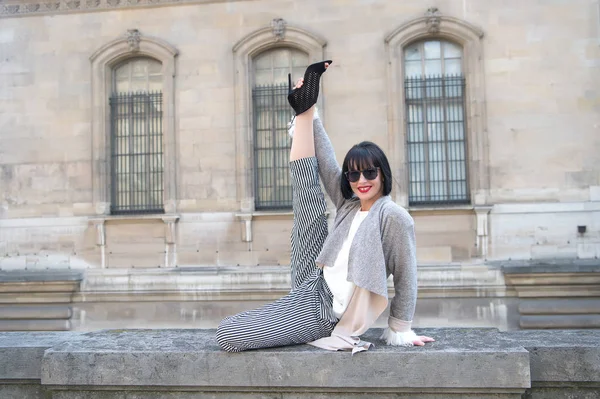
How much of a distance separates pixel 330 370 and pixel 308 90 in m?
1.64

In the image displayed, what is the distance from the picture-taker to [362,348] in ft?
10.6

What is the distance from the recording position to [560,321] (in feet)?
36.8

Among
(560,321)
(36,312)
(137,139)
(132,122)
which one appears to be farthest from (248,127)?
(560,321)

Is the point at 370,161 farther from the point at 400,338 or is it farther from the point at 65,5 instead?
the point at 65,5

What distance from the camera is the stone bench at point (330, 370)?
314 cm

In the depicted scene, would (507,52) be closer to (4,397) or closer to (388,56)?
(388,56)

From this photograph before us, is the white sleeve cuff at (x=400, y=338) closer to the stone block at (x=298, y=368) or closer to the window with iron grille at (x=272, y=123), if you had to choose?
the stone block at (x=298, y=368)

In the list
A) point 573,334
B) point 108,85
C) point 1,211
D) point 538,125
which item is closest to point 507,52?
point 538,125

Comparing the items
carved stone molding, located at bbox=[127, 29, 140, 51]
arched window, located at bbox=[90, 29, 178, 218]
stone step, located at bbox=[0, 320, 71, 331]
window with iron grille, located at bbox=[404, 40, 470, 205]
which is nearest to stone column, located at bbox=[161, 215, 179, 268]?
arched window, located at bbox=[90, 29, 178, 218]

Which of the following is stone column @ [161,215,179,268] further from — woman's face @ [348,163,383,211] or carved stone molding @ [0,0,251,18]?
woman's face @ [348,163,383,211]

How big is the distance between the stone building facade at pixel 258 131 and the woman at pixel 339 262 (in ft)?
26.8

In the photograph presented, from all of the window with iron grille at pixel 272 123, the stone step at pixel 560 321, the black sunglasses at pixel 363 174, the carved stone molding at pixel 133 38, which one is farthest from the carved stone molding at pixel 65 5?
the black sunglasses at pixel 363 174

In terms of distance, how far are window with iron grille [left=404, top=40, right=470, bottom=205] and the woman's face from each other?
28.0 feet

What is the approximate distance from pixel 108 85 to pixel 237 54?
290 cm
